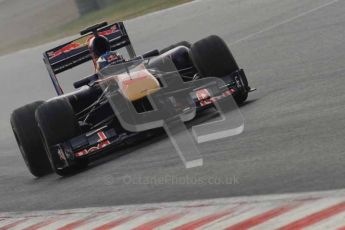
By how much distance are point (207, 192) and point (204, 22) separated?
14921mm

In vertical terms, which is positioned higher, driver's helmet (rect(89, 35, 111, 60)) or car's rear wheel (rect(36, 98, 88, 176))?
driver's helmet (rect(89, 35, 111, 60))

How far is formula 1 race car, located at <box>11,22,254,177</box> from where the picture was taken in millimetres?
9859

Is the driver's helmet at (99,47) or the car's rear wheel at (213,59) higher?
the driver's helmet at (99,47)

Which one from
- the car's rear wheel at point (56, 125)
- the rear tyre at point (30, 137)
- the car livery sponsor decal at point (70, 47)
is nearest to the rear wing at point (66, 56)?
the car livery sponsor decal at point (70, 47)

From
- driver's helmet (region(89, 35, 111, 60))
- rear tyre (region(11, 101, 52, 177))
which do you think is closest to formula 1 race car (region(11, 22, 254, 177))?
rear tyre (region(11, 101, 52, 177))

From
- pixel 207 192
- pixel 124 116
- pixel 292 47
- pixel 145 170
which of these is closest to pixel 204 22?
pixel 292 47

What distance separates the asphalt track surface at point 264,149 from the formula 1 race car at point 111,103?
0.73ft

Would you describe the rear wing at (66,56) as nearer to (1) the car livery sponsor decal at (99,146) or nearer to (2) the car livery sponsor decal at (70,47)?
(2) the car livery sponsor decal at (70,47)

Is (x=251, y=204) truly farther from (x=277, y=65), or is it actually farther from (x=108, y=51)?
(x=277, y=65)

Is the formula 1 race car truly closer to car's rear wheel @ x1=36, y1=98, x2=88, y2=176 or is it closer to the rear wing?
car's rear wheel @ x1=36, y1=98, x2=88, y2=176

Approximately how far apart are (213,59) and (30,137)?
7.20 feet

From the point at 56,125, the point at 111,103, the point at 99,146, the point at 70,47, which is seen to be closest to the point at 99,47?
the point at 70,47

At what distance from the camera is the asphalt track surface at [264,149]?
679 cm

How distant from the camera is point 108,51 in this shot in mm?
11312
